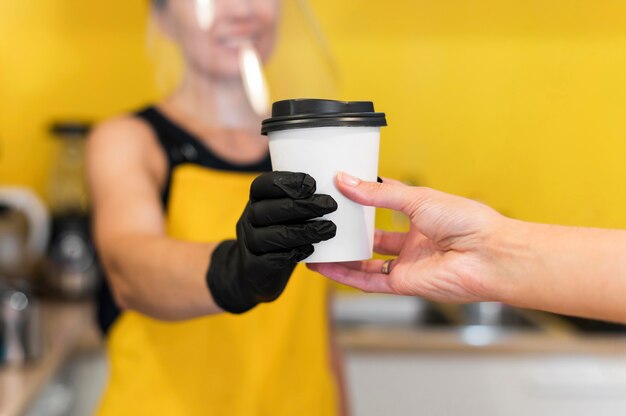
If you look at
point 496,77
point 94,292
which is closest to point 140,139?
point 496,77

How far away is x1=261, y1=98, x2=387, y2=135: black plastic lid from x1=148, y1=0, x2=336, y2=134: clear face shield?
38 cm

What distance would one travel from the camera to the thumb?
61 cm

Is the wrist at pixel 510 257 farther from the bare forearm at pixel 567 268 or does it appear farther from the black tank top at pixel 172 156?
the black tank top at pixel 172 156

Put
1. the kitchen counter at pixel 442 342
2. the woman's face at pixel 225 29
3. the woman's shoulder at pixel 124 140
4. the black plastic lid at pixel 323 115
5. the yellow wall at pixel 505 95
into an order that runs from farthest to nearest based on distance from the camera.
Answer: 1. the kitchen counter at pixel 442 342
2. the woman's shoulder at pixel 124 140
3. the woman's face at pixel 225 29
4. the yellow wall at pixel 505 95
5. the black plastic lid at pixel 323 115

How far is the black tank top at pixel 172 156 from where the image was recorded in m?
1.17

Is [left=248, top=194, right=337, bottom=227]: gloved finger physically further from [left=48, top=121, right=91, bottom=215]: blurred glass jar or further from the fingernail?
[left=48, top=121, right=91, bottom=215]: blurred glass jar

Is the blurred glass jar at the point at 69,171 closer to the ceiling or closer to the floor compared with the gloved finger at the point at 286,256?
closer to the floor

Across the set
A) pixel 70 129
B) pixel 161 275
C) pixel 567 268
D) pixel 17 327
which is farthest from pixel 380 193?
pixel 70 129

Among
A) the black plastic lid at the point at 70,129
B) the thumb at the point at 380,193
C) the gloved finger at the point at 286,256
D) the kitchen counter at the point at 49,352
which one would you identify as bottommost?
the kitchen counter at the point at 49,352

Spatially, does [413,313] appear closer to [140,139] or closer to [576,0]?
[140,139]

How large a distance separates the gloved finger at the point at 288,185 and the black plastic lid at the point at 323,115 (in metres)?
0.04

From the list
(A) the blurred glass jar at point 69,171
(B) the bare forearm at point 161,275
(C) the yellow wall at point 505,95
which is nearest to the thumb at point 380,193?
(C) the yellow wall at point 505,95

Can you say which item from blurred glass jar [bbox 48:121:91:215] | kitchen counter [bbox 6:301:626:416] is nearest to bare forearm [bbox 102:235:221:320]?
kitchen counter [bbox 6:301:626:416]

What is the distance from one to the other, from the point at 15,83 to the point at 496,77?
58.4 inches
